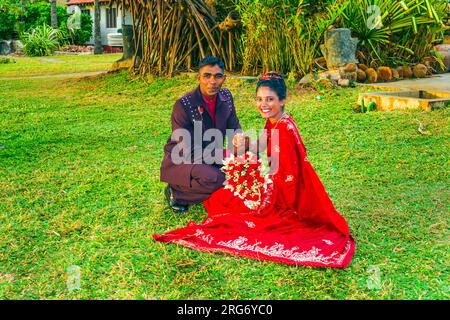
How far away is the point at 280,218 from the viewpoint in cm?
366

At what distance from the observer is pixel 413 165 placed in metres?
5.28

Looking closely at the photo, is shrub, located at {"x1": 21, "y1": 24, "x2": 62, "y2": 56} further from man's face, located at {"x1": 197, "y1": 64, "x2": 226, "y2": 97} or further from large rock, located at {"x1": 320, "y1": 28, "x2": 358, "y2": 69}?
man's face, located at {"x1": 197, "y1": 64, "x2": 226, "y2": 97}

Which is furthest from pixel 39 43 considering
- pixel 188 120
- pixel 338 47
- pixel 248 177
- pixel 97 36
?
pixel 248 177

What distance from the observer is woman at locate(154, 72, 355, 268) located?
3.41 m

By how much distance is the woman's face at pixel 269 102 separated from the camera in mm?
3602

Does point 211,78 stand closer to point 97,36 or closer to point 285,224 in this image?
point 285,224

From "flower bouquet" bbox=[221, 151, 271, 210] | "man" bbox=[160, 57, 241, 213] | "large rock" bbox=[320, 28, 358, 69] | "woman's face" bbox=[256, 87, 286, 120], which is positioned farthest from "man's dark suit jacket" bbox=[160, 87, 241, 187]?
"large rock" bbox=[320, 28, 358, 69]

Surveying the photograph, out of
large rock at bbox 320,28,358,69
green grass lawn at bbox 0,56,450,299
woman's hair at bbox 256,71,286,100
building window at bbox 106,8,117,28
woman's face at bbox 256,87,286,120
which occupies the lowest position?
green grass lawn at bbox 0,56,450,299

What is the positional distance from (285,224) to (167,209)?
3.36 feet

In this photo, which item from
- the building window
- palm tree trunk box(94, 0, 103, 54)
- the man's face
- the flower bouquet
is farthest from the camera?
the building window

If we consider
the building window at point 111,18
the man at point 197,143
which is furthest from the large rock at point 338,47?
the building window at point 111,18

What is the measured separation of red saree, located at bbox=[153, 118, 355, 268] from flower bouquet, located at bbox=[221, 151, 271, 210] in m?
0.05

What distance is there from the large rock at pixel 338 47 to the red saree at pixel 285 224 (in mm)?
5449

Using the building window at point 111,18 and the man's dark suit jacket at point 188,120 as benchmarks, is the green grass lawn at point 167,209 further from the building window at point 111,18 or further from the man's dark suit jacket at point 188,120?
the building window at point 111,18
